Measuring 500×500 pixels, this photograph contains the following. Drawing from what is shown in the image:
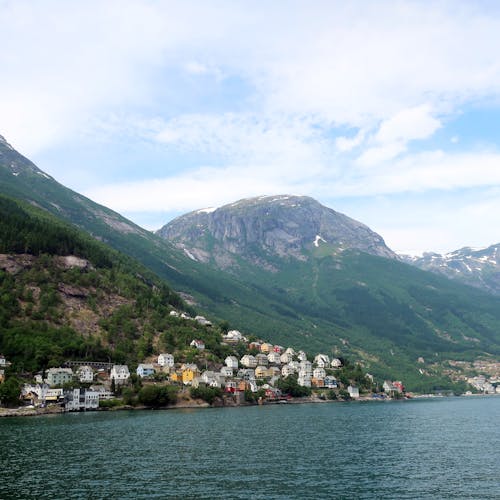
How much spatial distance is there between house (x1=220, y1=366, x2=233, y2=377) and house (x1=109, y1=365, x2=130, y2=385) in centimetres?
3689

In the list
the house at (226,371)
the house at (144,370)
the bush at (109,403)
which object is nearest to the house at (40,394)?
the bush at (109,403)

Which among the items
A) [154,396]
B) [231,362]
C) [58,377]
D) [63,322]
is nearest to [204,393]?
[154,396]

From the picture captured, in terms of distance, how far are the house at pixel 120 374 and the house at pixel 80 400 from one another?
11923mm

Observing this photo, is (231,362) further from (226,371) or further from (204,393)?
(204,393)

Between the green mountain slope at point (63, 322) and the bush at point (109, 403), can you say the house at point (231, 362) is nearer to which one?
the green mountain slope at point (63, 322)

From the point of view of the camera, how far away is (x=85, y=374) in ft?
481

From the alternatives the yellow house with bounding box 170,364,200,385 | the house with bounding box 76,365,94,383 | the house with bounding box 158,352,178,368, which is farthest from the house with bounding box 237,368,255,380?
the house with bounding box 76,365,94,383

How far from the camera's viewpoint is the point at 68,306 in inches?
7131

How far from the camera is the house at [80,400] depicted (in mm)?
134500

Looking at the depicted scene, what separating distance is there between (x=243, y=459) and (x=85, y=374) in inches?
3637

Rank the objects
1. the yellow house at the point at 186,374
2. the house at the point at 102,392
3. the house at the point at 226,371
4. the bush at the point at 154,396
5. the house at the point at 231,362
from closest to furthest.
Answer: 1. the bush at the point at 154,396
2. the house at the point at 102,392
3. the yellow house at the point at 186,374
4. the house at the point at 226,371
5. the house at the point at 231,362

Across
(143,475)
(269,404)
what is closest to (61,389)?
(269,404)

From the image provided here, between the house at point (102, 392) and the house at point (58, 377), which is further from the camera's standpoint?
the house at point (102, 392)

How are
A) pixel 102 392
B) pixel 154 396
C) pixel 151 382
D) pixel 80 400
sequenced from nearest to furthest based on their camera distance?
pixel 80 400
pixel 154 396
pixel 102 392
pixel 151 382
